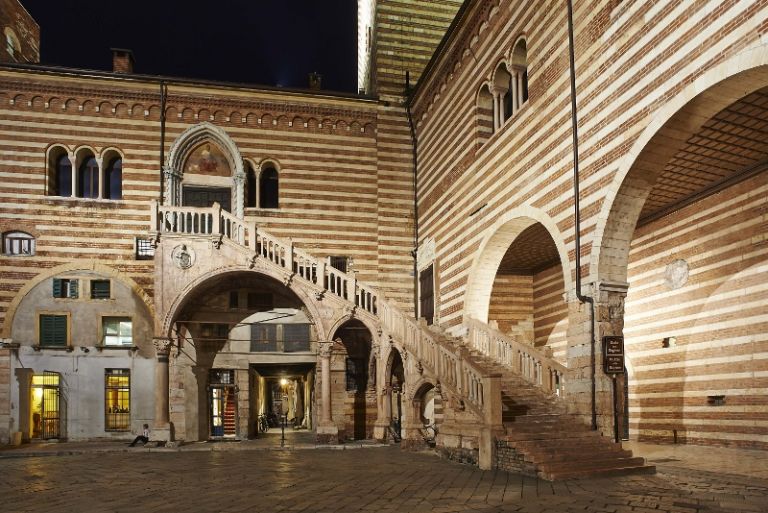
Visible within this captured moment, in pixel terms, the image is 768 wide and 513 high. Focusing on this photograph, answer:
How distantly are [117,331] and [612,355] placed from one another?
1527 centimetres

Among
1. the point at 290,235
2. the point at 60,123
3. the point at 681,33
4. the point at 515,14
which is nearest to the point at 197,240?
the point at 290,235

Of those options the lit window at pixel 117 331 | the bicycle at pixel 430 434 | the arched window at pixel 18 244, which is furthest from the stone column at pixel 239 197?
the bicycle at pixel 430 434

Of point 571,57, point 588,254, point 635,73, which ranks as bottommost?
point 588,254

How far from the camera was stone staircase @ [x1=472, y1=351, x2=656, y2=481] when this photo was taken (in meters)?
10.7

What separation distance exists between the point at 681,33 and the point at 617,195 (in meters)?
2.73

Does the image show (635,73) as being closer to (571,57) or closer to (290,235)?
(571,57)

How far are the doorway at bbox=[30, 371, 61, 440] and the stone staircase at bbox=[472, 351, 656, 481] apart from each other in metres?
14.0

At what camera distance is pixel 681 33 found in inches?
395

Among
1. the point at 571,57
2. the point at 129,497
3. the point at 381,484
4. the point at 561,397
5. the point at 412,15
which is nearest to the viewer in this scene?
the point at 129,497

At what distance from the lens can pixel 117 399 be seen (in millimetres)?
20484

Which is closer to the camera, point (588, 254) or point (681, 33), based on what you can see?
point (681, 33)

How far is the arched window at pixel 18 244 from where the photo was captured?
65.9 ft

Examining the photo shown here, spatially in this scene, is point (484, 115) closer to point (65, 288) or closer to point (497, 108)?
point (497, 108)

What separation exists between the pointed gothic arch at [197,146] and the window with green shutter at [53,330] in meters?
4.83
